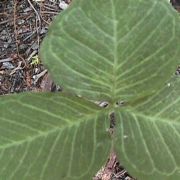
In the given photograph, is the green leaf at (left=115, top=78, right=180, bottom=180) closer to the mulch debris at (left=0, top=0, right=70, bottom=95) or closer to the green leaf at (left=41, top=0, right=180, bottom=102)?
the green leaf at (left=41, top=0, right=180, bottom=102)

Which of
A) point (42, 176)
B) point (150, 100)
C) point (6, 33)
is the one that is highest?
point (6, 33)

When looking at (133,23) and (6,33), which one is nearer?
(133,23)

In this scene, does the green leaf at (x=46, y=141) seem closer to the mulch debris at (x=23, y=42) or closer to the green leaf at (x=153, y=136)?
the green leaf at (x=153, y=136)

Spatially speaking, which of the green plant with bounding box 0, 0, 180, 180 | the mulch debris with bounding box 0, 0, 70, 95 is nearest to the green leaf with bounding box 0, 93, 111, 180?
the green plant with bounding box 0, 0, 180, 180

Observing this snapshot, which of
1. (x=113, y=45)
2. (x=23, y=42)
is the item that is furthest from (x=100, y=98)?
(x=23, y=42)

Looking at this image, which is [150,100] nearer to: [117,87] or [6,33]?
[117,87]

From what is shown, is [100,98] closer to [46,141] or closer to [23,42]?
[46,141]

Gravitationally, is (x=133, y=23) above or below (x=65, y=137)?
above

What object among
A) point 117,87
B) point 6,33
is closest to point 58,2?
point 6,33
